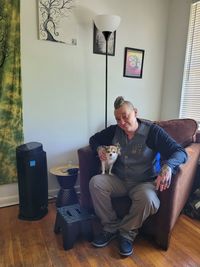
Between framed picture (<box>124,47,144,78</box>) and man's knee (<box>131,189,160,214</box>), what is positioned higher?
framed picture (<box>124,47,144,78</box>)

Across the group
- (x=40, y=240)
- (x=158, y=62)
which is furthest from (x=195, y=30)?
(x=40, y=240)

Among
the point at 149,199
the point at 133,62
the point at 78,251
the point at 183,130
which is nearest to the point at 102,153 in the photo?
the point at 149,199

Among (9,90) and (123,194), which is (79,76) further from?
(123,194)

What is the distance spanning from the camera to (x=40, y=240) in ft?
5.47

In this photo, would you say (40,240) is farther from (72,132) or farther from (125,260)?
(72,132)

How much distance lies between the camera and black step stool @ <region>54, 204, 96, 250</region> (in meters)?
1.55

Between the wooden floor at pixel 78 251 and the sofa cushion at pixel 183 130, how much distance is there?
78 centimetres

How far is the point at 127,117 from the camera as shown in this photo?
1.62m

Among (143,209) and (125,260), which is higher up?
(143,209)


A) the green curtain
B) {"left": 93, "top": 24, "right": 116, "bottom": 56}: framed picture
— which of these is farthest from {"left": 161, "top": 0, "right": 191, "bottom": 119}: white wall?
the green curtain

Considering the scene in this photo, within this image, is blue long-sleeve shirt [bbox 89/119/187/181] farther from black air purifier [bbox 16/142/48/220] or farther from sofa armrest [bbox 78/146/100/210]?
black air purifier [bbox 16/142/48/220]

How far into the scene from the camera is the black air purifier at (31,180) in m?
1.84

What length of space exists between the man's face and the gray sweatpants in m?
0.42

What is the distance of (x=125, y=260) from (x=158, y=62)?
223cm
